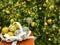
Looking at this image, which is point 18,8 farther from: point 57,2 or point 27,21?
point 57,2

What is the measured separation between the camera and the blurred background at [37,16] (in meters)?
1.42

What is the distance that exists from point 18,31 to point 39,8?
14.2 inches

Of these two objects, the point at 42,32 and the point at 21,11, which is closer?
the point at 42,32

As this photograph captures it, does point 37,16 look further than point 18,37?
Yes

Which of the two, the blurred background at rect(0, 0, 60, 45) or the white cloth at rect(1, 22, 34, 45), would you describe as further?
the blurred background at rect(0, 0, 60, 45)

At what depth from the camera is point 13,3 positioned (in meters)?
1.65

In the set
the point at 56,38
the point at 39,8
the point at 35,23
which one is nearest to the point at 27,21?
the point at 35,23

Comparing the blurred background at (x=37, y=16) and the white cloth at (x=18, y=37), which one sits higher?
the blurred background at (x=37, y=16)

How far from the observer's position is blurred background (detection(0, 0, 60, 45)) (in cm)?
142

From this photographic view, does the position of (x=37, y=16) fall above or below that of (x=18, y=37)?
above

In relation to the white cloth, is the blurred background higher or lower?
higher

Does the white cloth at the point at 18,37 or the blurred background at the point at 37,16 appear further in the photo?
the blurred background at the point at 37,16

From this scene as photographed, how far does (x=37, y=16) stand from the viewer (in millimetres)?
1532

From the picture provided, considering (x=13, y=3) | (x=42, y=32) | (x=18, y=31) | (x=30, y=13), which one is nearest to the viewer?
(x=18, y=31)
